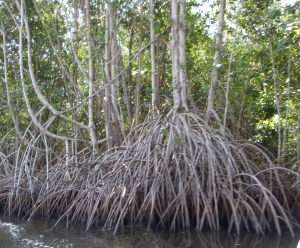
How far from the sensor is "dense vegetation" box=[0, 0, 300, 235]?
571cm

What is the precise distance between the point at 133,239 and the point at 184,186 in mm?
847

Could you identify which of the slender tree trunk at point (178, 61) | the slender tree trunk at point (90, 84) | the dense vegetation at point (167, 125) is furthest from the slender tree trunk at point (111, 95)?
the slender tree trunk at point (178, 61)

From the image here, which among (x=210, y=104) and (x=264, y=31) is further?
(x=264, y=31)

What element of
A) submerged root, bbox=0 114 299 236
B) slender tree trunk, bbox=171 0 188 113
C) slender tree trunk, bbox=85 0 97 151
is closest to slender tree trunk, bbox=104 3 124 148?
slender tree trunk, bbox=85 0 97 151

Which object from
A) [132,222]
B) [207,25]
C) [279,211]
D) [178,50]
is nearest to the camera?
[279,211]

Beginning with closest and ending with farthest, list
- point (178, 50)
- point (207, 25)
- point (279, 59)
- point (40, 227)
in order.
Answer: point (40, 227) → point (178, 50) → point (279, 59) → point (207, 25)

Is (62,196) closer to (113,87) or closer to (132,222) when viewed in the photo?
(132,222)

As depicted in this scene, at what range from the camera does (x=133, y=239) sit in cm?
544

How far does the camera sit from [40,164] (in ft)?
29.4

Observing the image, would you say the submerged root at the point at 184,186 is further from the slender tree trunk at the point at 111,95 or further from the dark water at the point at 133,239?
the slender tree trunk at the point at 111,95

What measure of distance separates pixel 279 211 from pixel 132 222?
178 cm

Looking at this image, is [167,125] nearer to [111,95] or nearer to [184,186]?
[184,186]

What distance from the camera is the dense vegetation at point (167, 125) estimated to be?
18.7 feet

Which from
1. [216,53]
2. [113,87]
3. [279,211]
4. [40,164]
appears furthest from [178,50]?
[40,164]
